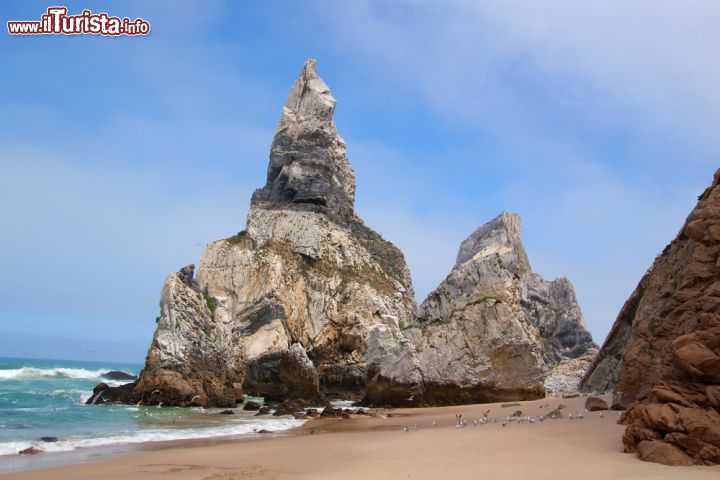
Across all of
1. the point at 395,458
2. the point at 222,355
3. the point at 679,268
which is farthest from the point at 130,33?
the point at 222,355

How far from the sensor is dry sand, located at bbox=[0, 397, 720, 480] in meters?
10.2

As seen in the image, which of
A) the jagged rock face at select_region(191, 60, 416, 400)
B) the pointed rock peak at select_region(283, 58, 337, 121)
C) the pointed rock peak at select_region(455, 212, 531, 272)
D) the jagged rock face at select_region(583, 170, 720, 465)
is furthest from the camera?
the pointed rock peak at select_region(455, 212, 531, 272)

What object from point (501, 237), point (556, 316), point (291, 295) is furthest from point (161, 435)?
point (501, 237)

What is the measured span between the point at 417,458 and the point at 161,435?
11308 mm

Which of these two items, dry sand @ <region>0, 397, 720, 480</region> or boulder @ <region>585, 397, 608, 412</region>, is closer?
dry sand @ <region>0, 397, 720, 480</region>

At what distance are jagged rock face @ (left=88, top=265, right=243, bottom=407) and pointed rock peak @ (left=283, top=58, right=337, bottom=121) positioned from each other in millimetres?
29737

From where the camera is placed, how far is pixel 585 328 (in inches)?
2904

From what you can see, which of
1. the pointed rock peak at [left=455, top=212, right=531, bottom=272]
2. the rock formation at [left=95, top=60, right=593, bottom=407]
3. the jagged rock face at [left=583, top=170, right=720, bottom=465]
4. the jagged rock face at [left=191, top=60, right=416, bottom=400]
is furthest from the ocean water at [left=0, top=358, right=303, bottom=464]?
the pointed rock peak at [left=455, top=212, right=531, bottom=272]

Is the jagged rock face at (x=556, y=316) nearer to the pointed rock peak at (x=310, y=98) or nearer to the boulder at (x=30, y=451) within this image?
the pointed rock peak at (x=310, y=98)

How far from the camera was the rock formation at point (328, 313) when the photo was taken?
32438 mm

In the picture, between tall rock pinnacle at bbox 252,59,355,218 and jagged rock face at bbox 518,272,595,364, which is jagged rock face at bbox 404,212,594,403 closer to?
tall rock pinnacle at bbox 252,59,355,218

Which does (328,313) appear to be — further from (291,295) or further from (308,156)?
(308,156)

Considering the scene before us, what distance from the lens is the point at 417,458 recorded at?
13141 mm

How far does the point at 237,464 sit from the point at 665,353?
9.07 meters
